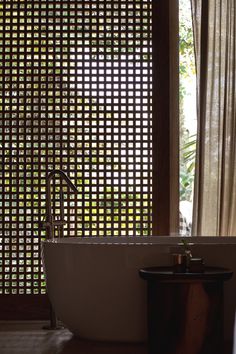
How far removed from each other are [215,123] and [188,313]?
1632mm

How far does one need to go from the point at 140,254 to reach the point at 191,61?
2201 millimetres

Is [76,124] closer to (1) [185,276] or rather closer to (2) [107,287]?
(2) [107,287]

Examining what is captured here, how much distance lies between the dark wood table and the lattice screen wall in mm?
1407

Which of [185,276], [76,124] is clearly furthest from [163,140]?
[185,276]

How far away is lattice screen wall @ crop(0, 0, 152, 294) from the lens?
4.17m

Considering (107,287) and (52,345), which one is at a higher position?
(107,287)

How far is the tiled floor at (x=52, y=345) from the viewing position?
2.88m

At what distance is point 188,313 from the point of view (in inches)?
107

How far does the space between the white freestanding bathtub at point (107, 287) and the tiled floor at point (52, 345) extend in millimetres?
62

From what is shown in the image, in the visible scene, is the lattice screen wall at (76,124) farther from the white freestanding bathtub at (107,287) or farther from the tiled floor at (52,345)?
the white freestanding bathtub at (107,287)

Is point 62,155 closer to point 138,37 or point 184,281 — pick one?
point 138,37

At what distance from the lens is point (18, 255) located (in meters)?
4.17

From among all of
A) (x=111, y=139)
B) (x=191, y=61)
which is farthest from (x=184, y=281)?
(x=191, y=61)

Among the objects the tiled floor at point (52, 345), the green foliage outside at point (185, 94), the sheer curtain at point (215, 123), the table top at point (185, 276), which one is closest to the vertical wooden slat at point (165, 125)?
the sheer curtain at point (215, 123)
